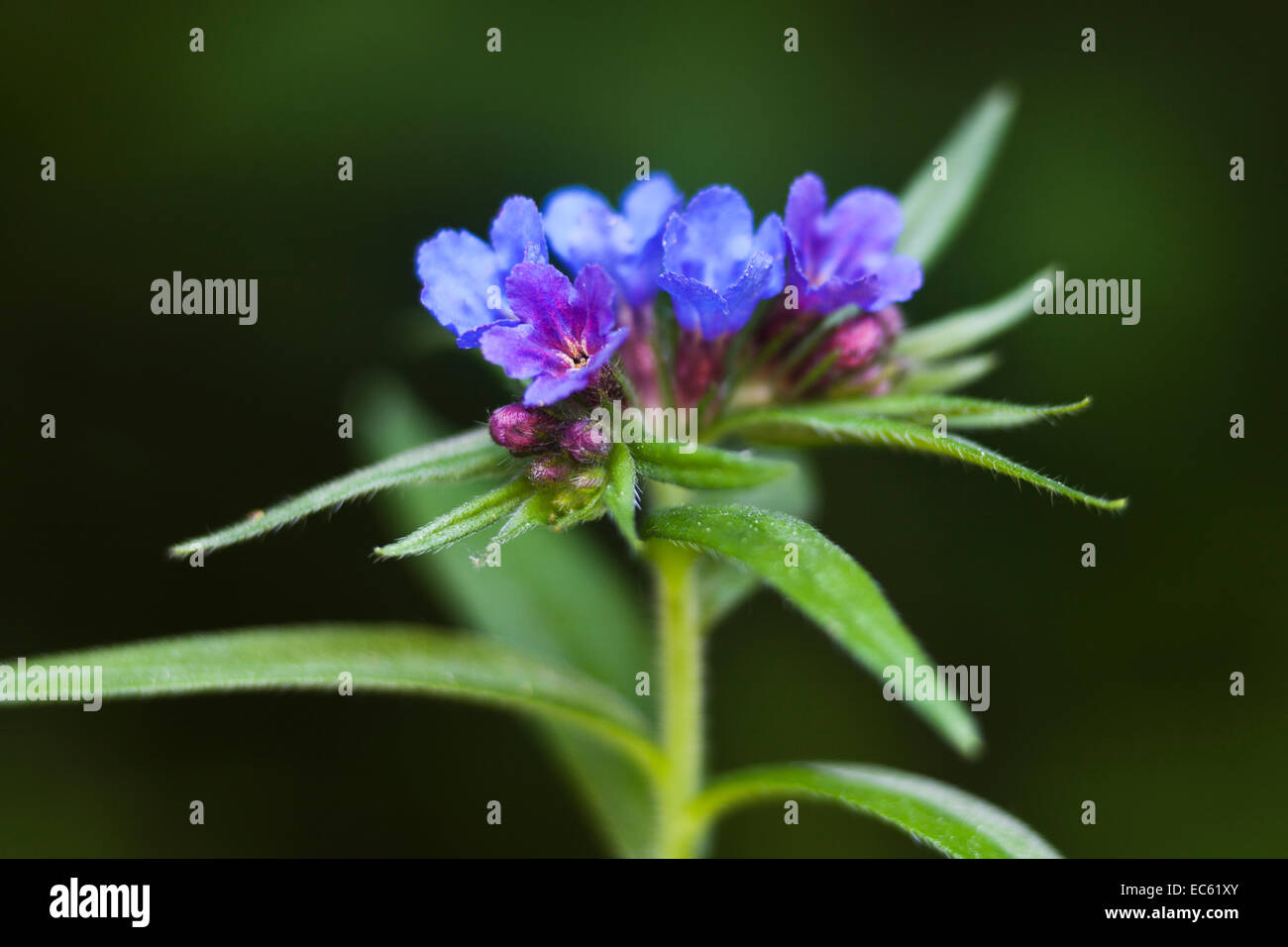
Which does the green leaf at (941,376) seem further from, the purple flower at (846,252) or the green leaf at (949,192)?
the green leaf at (949,192)

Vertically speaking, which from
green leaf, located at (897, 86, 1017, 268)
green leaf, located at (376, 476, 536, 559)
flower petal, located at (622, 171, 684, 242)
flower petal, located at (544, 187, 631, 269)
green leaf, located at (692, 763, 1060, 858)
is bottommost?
green leaf, located at (692, 763, 1060, 858)

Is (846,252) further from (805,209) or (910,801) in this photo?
(910,801)

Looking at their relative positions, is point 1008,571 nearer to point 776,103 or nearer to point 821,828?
point 821,828

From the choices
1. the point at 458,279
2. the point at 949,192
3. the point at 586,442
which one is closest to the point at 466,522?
the point at 586,442

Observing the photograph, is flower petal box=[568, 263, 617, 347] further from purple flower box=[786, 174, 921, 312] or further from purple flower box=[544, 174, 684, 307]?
purple flower box=[786, 174, 921, 312]

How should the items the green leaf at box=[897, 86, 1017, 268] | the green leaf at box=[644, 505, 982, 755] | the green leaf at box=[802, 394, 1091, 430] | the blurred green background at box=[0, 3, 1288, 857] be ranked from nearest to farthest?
the green leaf at box=[644, 505, 982, 755]
the green leaf at box=[802, 394, 1091, 430]
the green leaf at box=[897, 86, 1017, 268]
the blurred green background at box=[0, 3, 1288, 857]

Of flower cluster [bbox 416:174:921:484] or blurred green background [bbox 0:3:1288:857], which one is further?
blurred green background [bbox 0:3:1288:857]

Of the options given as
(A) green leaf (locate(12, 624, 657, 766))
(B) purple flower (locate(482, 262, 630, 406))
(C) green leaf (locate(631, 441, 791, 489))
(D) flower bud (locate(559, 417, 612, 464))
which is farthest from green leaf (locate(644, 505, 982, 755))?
(A) green leaf (locate(12, 624, 657, 766))
